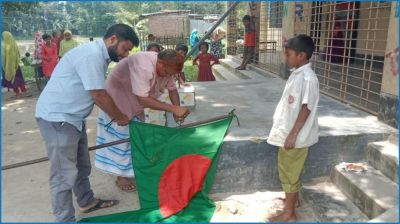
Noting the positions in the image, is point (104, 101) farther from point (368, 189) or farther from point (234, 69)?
point (234, 69)

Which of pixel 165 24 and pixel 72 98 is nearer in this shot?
pixel 72 98

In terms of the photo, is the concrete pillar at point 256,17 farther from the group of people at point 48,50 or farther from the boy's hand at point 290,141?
the boy's hand at point 290,141

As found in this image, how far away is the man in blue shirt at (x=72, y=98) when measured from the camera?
265cm

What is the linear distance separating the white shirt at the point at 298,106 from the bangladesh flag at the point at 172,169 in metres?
0.60

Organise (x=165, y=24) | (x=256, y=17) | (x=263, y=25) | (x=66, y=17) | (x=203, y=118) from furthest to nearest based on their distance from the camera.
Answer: (x=66, y=17), (x=165, y=24), (x=256, y=17), (x=263, y=25), (x=203, y=118)

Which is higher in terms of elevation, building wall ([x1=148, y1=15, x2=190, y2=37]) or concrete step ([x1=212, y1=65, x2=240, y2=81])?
building wall ([x1=148, y1=15, x2=190, y2=37])

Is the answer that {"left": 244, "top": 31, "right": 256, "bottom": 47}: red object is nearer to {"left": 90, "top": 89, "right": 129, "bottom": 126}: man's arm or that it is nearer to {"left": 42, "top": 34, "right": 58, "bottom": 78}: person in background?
{"left": 42, "top": 34, "right": 58, "bottom": 78}: person in background

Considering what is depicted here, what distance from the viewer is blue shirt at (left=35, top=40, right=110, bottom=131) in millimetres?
2646

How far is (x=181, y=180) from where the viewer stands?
331 cm

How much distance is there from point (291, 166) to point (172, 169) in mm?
1058

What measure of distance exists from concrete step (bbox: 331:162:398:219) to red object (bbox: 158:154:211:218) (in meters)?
1.24

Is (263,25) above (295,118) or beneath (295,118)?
A: above

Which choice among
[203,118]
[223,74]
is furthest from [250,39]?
[203,118]

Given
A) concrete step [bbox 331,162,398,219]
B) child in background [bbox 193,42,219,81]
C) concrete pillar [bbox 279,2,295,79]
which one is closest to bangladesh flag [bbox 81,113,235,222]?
concrete step [bbox 331,162,398,219]
